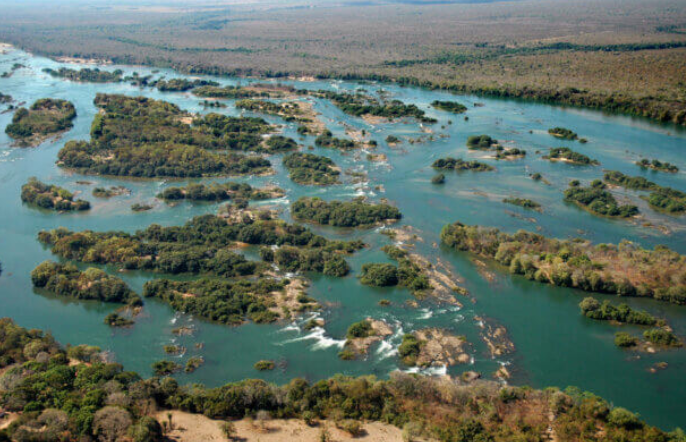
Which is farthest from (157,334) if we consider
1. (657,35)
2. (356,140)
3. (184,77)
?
(657,35)

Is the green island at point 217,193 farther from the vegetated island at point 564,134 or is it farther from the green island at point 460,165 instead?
the vegetated island at point 564,134

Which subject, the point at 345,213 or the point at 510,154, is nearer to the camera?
the point at 345,213

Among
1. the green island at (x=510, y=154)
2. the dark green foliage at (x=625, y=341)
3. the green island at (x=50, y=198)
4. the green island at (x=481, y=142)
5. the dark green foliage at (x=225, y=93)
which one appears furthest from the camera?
the dark green foliage at (x=225, y=93)

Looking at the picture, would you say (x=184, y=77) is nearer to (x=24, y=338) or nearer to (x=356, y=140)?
(x=356, y=140)

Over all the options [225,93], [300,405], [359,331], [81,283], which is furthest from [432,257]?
[225,93]

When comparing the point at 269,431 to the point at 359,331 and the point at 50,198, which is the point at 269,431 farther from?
the point at 50,198

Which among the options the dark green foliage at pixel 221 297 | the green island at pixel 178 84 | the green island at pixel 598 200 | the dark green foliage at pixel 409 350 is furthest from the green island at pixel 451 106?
the dark green foliage at pixel 409 350

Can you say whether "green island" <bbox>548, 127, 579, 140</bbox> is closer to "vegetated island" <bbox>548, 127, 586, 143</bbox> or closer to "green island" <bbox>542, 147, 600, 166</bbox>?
"vegetated island" <bbox>548, 127, 586, 143</bbox>
